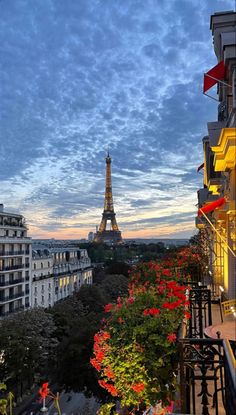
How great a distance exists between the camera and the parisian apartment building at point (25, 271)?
146ft

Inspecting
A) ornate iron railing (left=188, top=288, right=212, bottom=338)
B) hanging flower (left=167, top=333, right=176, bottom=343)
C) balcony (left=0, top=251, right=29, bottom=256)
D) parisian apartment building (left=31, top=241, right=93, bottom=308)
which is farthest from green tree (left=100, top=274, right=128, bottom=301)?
hanging flower (left=167, top=333, right=176, bottom=343)

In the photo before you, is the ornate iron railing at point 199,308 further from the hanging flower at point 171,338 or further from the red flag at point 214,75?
the red flag at point 214,75

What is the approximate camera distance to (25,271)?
161ft

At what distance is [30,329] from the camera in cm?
2934

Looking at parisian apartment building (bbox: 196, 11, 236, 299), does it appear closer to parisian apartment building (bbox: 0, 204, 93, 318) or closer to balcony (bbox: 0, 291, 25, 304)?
balcony (bbox: 0, 291, 25, 304)

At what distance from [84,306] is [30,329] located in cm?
1841

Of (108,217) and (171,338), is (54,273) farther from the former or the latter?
(108,217)

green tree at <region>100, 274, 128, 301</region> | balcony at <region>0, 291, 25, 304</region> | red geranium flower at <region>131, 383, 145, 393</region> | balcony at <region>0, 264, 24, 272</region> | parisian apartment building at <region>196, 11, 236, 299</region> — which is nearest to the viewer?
red geranium flower at <region>131, 383, 145, 393</region>

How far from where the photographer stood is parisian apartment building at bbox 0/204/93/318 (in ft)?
146

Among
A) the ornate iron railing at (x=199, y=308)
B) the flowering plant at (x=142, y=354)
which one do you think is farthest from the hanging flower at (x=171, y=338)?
the ornate iron railing at (x=199, y=308)

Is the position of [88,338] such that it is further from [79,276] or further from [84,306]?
[79,276]

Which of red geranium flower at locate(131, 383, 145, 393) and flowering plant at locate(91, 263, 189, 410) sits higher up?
flowering plant at locate(91, 263, 189, 410)

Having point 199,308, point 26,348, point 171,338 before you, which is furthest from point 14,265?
point 171,338

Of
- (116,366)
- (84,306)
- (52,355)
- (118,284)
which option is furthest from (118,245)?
(116,366)
